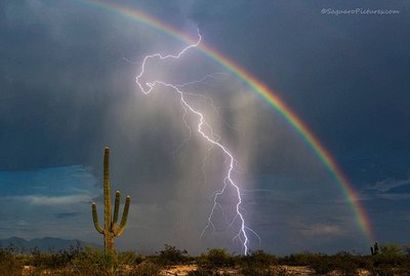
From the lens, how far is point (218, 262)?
19.4 m

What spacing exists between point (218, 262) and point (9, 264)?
24.3 feet

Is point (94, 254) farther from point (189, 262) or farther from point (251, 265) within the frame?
point (251, 265)

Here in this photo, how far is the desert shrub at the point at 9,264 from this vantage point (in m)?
14.5

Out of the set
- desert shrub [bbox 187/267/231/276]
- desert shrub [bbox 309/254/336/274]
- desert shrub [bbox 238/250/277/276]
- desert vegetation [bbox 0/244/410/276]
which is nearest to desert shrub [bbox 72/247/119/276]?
desert vegetation [bbox 0/244/410/276]

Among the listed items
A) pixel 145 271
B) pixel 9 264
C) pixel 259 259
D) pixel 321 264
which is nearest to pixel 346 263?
pixel 321 264

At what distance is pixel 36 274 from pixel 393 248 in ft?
49.1

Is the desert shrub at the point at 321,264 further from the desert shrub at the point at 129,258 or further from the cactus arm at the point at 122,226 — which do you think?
the cactus arm at the point at 122,226

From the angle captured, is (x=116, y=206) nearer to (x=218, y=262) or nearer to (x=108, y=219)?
(x=108, y=219)

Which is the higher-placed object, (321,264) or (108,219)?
(108,219)

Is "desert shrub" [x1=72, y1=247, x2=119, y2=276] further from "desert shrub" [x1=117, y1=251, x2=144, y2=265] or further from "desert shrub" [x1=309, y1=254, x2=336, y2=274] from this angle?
"desert shrub" [x1=309, y1=254, x2=336, y2=274]

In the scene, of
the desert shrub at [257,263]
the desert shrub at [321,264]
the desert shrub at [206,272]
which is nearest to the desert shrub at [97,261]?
the desert shrub at [206,272]

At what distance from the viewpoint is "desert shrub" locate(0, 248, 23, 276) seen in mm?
14512

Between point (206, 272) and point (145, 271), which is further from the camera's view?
point (206, 272)

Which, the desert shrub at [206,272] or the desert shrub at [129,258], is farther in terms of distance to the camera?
the desert shrub at [129,258]
